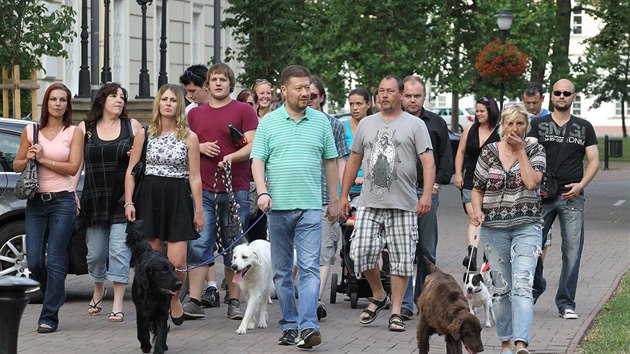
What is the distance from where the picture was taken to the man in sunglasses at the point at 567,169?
12.0 m

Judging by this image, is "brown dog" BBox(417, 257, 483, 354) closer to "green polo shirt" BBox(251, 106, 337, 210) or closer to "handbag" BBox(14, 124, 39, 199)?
"green polo shirt" BBox(251, 106, 337, 210)

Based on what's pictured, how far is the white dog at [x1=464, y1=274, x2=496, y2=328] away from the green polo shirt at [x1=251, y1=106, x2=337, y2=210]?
1922mm

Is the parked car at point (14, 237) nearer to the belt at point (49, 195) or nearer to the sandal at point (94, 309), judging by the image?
the sandal at point (94, 309)

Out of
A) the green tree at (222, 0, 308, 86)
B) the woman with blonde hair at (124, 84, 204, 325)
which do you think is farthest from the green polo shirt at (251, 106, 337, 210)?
the green tree at (222, 0, 308, 86)

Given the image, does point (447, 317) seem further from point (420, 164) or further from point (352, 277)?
point (352, 277)

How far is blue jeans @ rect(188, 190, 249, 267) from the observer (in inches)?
464

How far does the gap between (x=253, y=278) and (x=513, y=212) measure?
2761mm

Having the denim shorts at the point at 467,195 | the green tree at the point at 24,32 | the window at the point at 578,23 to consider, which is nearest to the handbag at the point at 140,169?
the denim shorts at the point at 467,195

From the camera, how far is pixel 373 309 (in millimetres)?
11617

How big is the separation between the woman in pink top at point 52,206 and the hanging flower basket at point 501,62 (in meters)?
25.5

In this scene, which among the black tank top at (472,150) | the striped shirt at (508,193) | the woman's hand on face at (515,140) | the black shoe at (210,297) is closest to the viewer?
the woman's hand on face at (515,140)

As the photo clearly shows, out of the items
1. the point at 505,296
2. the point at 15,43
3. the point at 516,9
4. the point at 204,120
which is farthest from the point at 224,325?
the point at 516,9

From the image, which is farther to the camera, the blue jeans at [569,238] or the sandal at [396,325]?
the blue jeans at [569,238]

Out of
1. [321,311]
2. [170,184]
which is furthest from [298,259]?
[321,311]
